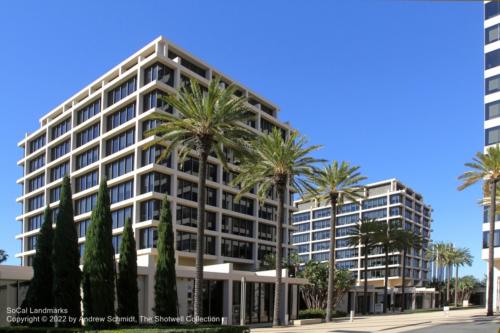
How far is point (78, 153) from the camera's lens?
73.8m

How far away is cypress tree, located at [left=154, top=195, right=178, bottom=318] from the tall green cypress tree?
5627mm

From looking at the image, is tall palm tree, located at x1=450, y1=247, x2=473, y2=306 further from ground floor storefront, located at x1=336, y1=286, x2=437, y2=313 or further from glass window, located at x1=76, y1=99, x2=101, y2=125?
glass window, located at x1=76, y1=99, x2=101, y2=125

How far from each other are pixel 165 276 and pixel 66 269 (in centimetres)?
540

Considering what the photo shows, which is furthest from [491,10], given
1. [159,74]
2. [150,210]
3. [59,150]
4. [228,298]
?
[59,150]

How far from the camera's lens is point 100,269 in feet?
89.2

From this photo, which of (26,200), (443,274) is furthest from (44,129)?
(443,274)

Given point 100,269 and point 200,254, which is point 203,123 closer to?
point 200,254

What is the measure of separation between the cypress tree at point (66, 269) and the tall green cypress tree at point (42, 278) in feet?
4.75

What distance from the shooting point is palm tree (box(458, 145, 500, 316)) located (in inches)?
2002

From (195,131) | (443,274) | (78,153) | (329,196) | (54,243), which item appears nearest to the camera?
(54,243)

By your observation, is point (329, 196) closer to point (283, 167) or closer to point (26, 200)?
point (283, 167)

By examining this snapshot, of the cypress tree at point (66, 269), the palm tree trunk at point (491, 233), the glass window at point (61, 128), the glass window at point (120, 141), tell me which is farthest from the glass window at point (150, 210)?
the palm tree trunk at point (491, 233)

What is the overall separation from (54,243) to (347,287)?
146ft

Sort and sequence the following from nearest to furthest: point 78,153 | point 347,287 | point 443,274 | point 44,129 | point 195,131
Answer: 1. point 195,131
2. point 347,287
3. point 78,153
4. point 44,129
5. point 443,274
